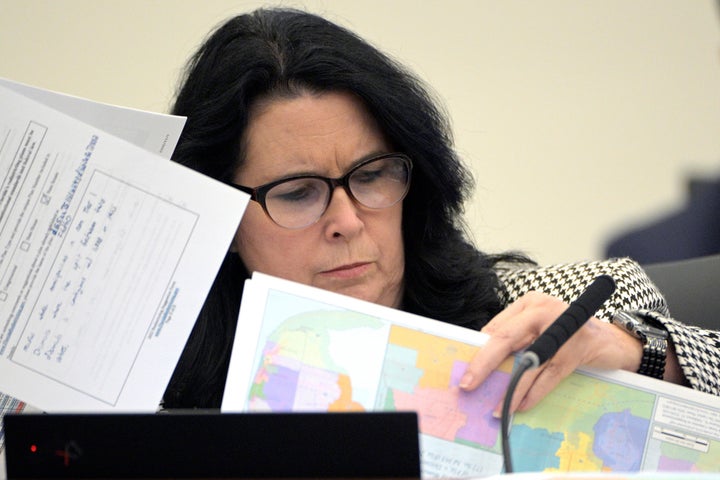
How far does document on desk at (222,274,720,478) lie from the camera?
3.03 ft

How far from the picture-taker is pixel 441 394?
94cm

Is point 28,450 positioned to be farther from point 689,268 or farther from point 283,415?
point 689,268

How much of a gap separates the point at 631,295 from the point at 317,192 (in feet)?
1.59

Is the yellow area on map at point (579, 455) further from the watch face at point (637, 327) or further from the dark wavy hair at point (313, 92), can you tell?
the dark wavy hair at point (313, 92)

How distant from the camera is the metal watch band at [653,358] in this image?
3.59 ft

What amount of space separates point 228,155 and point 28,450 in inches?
31.1

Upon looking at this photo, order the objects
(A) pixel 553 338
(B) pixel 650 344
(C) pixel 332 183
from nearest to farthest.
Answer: (A) pixel 553 338
(B) pixel 650 344
(C) pixel 332 183

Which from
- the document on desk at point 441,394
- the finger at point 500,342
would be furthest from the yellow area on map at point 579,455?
the finger at point 500,342

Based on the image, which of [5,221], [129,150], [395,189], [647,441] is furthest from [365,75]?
[647,441]

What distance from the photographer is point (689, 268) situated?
149 cm

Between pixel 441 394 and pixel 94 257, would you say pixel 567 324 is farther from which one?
pixel 94 257

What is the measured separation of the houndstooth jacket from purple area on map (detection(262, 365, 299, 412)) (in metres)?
0.50

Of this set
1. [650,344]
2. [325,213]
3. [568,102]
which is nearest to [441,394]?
[650,344]

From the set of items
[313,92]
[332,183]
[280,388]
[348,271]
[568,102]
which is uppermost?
[568,102]
